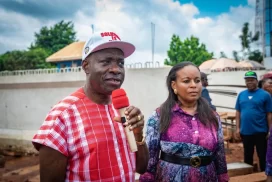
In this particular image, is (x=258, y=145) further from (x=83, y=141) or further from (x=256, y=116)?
(x=83, y=141)

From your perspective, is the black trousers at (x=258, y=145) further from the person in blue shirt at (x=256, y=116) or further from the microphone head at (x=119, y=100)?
the microphone head at (x=119, y=100)

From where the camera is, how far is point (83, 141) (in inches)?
53.8

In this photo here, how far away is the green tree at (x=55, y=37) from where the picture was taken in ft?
137

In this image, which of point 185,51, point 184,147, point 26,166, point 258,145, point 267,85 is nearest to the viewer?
point 184,147

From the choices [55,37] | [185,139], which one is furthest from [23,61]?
[185,139]

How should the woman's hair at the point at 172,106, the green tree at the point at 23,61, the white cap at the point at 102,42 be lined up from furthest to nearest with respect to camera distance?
the green tree at the point at 23,61
the woman's hair at the point at 172,106
the white cap at the point at 102,42

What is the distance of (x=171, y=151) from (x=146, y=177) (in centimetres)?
34

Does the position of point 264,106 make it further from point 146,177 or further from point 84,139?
point 84,139

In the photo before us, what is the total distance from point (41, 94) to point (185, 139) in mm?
9658

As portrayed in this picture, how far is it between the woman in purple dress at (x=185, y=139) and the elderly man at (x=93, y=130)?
0.72 metres

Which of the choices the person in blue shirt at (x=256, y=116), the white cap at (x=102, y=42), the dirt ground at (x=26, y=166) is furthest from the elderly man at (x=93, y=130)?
the dirt ground at (x=26, y=166)

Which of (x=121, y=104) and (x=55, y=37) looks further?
(x=55, y=37)

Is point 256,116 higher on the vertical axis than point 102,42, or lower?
Answer: lower

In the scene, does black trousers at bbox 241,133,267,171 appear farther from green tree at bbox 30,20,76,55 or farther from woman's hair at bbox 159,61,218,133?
green tree at bbox 30,20,76,55
